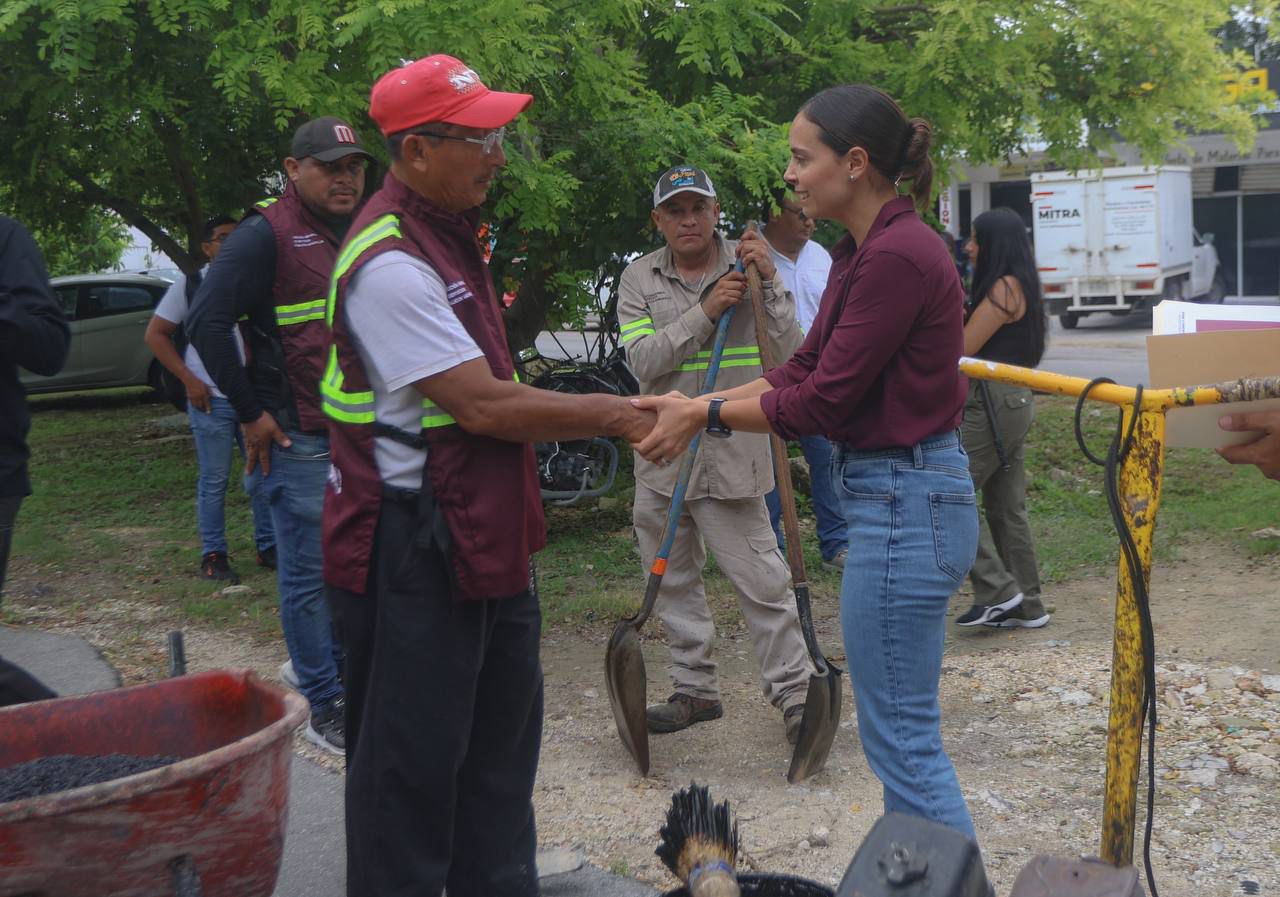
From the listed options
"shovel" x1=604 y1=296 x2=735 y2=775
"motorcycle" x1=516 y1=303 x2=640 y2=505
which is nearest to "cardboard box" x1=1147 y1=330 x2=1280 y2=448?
"shovel" x1=604 y1=296 x2=735 y2=775

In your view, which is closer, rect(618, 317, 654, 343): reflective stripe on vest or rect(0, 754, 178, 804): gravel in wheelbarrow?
rect(0, 754, 178, 804): gravel in wheelbarrow

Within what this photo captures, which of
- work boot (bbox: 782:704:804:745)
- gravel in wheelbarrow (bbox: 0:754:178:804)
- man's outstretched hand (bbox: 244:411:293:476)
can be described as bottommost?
work boot (bbox: 782:704:804:745)

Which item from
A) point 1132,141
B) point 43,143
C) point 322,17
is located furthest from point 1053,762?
point 43,143

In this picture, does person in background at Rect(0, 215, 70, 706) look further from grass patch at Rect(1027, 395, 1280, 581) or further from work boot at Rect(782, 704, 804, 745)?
grass patch at Rect(1027, 395, 1280, 581)

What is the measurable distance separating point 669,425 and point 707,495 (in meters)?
1.47

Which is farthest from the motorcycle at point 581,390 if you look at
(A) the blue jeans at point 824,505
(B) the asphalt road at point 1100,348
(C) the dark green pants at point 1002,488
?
(C) the dark green pants at point 1002,488

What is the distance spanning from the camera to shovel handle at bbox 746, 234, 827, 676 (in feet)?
14.9

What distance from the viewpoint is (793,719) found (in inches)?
185

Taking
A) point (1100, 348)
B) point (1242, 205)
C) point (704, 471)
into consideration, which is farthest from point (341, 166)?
point (1242, 205)

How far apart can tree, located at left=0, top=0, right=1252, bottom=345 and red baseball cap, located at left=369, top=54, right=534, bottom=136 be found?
250 cm

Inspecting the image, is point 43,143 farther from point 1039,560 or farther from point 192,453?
point 1039,560

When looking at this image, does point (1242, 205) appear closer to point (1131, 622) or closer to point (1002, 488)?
point (1002, 488)

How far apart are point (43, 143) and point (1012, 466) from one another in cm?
587

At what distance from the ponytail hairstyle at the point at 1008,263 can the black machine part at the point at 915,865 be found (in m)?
4.03
